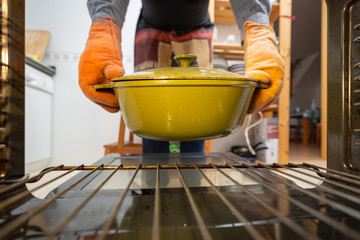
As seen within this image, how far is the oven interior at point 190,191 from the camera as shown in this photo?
23 cm

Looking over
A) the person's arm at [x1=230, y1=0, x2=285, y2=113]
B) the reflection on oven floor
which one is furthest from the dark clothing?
the reflection on oven floor

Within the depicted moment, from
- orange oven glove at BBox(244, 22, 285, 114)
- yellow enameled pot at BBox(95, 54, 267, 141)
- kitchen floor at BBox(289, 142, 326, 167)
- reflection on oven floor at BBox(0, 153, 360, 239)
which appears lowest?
kitchen floor at BBox(289, 142, 326, 167)

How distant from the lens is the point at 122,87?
34 centimetres

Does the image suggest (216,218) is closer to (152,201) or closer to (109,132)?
(152,201)

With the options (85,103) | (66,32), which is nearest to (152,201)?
(85,103)

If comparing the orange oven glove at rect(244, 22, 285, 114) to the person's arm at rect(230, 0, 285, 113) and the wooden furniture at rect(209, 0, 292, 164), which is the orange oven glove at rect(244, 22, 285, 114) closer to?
the person's arm at rect(230, 0, 285, 113)

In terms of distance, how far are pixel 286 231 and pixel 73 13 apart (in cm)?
211

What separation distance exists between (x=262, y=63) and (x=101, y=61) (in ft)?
1.10

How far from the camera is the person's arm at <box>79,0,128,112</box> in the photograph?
1.52 feet

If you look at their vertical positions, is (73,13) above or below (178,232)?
above

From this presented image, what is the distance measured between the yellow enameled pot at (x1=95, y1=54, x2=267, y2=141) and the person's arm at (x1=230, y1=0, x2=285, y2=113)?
85mm

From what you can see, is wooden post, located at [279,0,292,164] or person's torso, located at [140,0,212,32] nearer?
person's torso, located at [140,0,212,32]

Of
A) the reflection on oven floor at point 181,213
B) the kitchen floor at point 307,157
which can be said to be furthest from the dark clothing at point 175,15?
the kitchen floor at point 307,157

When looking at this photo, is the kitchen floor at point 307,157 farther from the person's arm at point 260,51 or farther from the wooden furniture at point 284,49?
the person's arm at point 260,51
